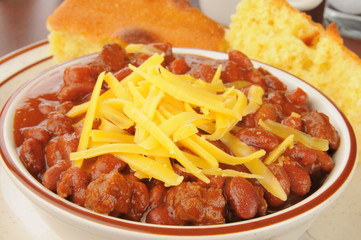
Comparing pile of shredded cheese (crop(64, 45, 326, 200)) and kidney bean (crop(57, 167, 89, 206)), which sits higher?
pile of shredded cheese (crop(64, 45, 326, 200))

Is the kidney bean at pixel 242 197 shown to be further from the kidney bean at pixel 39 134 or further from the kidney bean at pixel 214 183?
the kidney bean at pixel 39 134

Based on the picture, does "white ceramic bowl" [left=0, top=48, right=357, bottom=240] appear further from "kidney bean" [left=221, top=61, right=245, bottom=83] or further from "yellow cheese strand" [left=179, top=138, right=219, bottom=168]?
→ "kidney bean" [left=221, top=61, right=245, bottom=83]

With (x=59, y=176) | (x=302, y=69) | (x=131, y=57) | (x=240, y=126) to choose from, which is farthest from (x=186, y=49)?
(x=59, y=176)

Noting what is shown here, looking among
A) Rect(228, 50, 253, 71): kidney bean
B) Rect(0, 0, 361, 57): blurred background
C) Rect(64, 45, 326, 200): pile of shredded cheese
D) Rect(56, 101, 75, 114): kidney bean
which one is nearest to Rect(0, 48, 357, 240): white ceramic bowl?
Rect(64, 45, 326, 200): pile of shredded cheese

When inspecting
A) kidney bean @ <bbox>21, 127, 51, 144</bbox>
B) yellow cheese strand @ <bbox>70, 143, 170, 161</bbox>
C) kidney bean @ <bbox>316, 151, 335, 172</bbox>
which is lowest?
kidney bean @ <bbox>316, 151, 335, 172</bbox>

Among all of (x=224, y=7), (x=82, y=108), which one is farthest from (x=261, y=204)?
(x=224, y=7)

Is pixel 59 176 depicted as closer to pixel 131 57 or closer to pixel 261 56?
pixel 131 57
